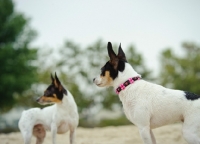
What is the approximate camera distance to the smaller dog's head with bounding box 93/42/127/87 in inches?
195

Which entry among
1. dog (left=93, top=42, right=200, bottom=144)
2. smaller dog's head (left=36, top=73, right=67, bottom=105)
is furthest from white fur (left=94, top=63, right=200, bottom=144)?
smaller dog's head (left=36, top=73, right=67, bottom=105)

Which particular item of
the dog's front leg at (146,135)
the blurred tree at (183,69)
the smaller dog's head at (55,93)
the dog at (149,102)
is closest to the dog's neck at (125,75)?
the dog at (149,102)

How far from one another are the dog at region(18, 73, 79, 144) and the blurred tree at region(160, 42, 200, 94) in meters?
26.6

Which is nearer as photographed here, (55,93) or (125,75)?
(125,75)

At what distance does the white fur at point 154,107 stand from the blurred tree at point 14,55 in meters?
17.6

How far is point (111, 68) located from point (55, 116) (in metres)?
2.75

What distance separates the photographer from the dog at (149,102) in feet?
14.3

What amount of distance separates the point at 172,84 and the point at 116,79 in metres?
29.8

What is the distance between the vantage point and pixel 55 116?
7.12m

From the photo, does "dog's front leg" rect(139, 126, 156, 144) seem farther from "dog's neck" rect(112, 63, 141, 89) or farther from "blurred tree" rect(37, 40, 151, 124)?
"blurred tree" rect(37, 40, 151, 124)

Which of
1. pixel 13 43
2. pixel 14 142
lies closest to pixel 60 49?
pixel 13 43

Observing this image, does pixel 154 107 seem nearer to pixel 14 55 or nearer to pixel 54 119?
pixel 54 119

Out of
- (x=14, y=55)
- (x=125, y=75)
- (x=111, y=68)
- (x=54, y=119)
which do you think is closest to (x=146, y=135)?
(x=125, y=75)

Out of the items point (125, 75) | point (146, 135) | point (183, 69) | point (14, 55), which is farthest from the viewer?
point (183, 69)
